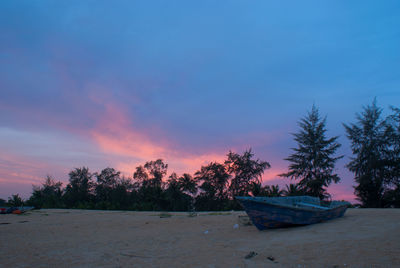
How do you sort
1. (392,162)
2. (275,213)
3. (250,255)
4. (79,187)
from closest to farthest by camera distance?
(250,255)
(275,213)
(392,162)
(79,187)

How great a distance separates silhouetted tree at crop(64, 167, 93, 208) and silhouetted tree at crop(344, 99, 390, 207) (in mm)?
38707

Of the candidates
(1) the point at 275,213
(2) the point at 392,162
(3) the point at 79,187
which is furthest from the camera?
(3) the point at 79,187

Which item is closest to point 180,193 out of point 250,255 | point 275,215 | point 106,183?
point 106,183

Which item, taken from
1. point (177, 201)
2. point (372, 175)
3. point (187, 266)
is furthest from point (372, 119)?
point (187, 266)

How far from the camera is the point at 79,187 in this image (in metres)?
47.0

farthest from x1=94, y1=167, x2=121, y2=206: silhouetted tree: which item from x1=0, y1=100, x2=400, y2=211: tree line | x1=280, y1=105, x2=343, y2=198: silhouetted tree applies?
x1=280, y1=105, x2=343, y2=198: silhouetted tree

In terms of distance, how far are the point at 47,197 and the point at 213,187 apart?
2597cm

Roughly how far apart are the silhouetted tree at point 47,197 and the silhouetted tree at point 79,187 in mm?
1498

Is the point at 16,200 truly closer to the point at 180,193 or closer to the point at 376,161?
the point at 180,193

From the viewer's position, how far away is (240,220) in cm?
1072

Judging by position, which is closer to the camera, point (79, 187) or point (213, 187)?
point (213, 187)

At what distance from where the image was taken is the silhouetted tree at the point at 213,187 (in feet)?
132

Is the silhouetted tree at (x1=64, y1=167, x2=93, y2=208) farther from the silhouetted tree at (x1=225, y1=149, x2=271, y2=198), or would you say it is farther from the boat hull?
the boat hull

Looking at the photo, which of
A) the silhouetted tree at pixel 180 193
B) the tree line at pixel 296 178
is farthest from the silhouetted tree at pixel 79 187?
the silhouetted tree at pixel 180 193
